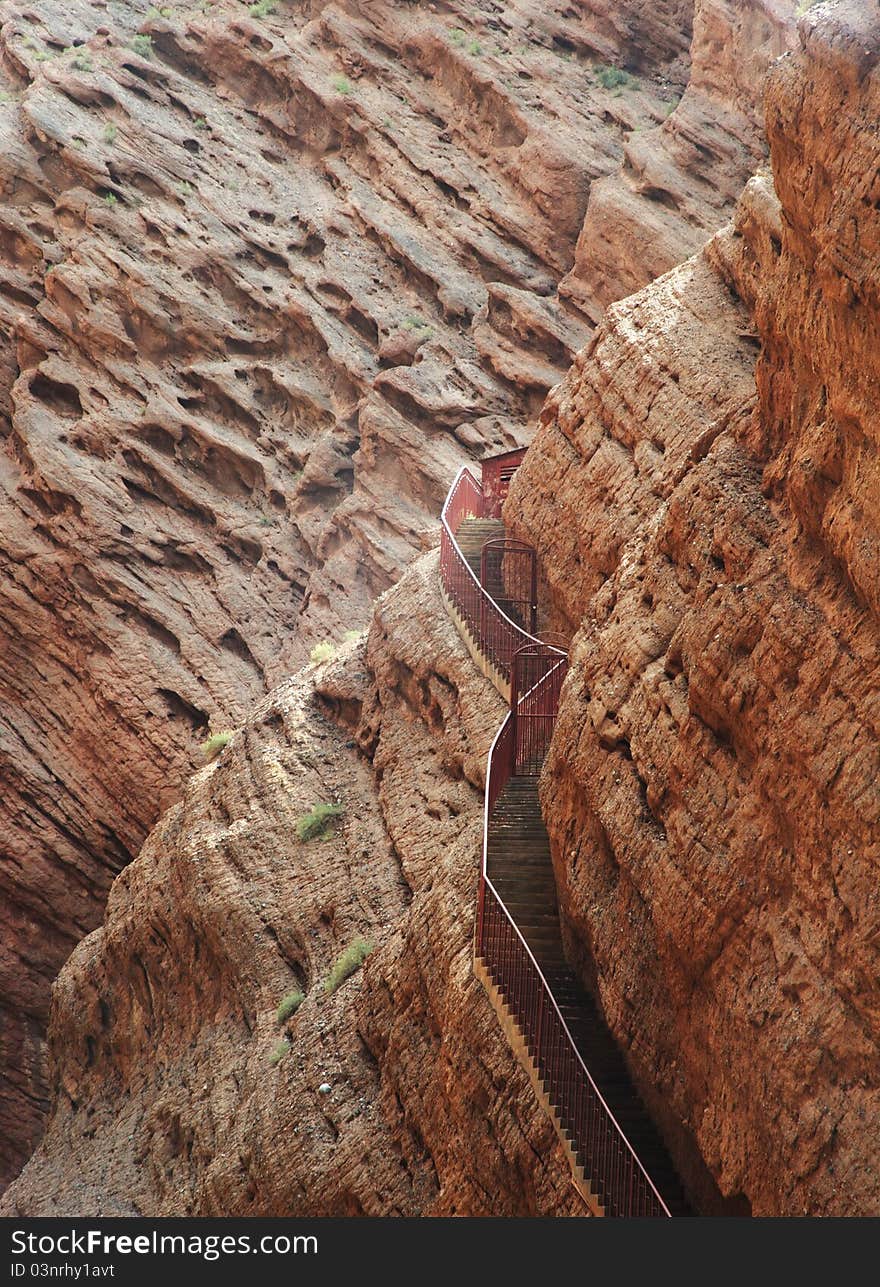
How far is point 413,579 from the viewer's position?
24016 millimetres

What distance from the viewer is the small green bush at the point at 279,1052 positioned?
18328mm

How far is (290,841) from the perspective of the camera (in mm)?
21062

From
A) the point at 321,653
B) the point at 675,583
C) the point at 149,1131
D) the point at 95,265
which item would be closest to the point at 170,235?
the point at 95,265

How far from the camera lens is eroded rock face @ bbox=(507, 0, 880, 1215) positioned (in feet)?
33.3

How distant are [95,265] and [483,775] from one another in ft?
65.1

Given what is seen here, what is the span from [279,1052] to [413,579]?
8529mm

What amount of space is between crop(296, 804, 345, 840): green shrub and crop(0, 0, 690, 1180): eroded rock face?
8.75 metres

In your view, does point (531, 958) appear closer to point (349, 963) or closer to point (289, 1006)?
point (349, 963)

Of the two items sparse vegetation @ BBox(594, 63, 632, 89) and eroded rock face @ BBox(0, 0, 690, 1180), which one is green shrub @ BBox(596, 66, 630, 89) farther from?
eroded rock face @ BBox(0, 0, 690, 1180)

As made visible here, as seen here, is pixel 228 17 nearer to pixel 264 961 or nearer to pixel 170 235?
pixel 170 235

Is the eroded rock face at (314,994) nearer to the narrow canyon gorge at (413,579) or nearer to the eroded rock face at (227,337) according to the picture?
the narrow canyon gorge at (413,579)

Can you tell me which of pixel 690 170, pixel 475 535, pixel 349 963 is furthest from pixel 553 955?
pixel 690 170

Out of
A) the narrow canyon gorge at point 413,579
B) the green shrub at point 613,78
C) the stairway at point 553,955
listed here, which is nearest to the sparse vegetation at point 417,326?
the narrow canyon gorge at point 413,579

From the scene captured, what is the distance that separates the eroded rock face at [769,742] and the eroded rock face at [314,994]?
70.3 inches
